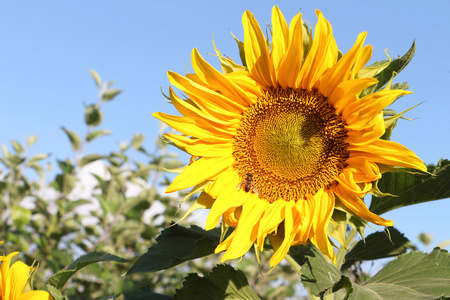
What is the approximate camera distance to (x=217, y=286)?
2.08 m

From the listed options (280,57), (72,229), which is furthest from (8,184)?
(280,57)

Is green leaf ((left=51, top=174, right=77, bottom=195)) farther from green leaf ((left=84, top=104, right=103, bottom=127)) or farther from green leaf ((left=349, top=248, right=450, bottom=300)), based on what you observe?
green leaf ((left=349, top=248, right=450, bottom=300))

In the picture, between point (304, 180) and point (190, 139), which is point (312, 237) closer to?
point (304, 180)

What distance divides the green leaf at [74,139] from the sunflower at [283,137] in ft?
9.56

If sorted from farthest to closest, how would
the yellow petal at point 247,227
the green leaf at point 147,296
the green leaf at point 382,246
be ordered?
1. the green leaf at point 147,296
2. the green leaf at point 382,246
3. the yellow petal at point 247,227

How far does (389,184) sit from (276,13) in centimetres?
82

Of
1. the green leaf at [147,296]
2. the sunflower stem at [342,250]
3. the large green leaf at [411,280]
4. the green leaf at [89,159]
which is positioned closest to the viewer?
the large green leaf at [411,280]

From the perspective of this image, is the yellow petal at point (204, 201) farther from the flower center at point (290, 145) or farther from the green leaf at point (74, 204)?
the green leaf at point (74, 204)

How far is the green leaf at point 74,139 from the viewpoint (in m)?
4.65

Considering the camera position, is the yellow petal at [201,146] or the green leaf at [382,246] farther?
the green leaf at [382,246]

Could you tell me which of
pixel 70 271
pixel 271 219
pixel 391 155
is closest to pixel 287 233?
pixel 271 219


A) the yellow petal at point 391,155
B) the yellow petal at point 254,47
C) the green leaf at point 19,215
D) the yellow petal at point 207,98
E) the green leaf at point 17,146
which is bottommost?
the green leaf at point 19,215

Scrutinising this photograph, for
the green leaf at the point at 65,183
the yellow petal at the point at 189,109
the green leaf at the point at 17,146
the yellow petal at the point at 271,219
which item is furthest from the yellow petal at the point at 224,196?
the green leaf at the point at 17,146

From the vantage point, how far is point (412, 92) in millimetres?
1637
